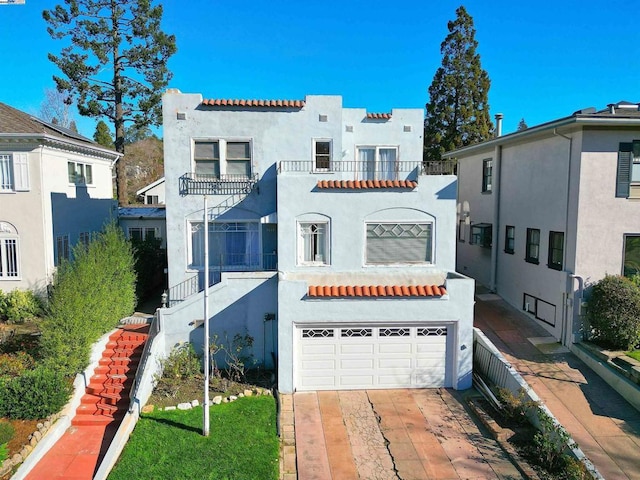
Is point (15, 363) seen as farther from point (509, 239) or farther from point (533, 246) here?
point (509, 239)

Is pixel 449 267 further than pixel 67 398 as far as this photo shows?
Yes

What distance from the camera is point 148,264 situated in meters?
18.9

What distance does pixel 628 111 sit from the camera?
1523 cm

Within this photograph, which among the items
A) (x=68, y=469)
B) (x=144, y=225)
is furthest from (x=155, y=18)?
(x=68, y=469)

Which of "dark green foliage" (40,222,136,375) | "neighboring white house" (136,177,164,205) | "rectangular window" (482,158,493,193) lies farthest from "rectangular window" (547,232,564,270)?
"neighboring white house" (136,177,164,205)

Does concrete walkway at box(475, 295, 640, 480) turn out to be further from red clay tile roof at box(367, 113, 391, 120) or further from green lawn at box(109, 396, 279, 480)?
red clay tile roof at box(367, 113, 391, 120)

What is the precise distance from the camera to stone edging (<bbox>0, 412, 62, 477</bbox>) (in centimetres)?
971

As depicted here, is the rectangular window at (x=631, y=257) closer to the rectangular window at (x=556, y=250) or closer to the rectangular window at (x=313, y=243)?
the rectangular window at (x=556, y=250)

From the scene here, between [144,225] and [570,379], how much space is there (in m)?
20.0

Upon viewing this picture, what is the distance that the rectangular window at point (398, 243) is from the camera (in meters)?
14.9

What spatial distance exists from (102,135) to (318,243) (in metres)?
35.9

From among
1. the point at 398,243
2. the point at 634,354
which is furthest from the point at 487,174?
the point at 634,354

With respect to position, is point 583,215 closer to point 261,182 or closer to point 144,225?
point 261,182

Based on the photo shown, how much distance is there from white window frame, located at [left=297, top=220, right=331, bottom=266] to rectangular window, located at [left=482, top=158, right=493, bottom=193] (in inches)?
399
